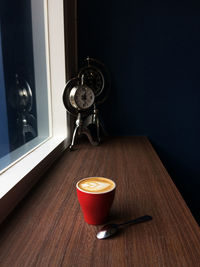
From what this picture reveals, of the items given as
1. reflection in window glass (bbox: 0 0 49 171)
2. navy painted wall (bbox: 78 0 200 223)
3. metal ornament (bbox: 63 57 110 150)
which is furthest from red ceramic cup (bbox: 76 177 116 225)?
navy painted wall (bbox: 78 0 200 223)

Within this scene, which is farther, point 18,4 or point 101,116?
point 101,116

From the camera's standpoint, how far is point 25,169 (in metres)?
0.78

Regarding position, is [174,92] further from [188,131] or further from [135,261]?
[135,261]

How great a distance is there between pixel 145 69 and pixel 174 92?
0.24 meters

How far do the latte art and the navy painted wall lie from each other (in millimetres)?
994

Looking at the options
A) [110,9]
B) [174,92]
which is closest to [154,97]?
[174,92]

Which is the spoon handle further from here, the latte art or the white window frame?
the white window frame

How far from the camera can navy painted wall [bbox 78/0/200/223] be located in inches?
55.9

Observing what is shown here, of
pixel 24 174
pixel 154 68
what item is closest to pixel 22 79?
pixel 24 174

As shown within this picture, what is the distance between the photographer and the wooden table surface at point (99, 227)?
0.45 metres

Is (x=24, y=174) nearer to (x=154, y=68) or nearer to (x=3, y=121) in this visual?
(x=3, y=121)

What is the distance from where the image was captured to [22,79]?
39.0 inches

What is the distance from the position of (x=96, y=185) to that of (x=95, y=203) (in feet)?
0.16

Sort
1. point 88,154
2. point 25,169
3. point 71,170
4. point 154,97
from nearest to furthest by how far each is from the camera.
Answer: point 25,169 < point 71,170 < point 88,154 < point 154,97
